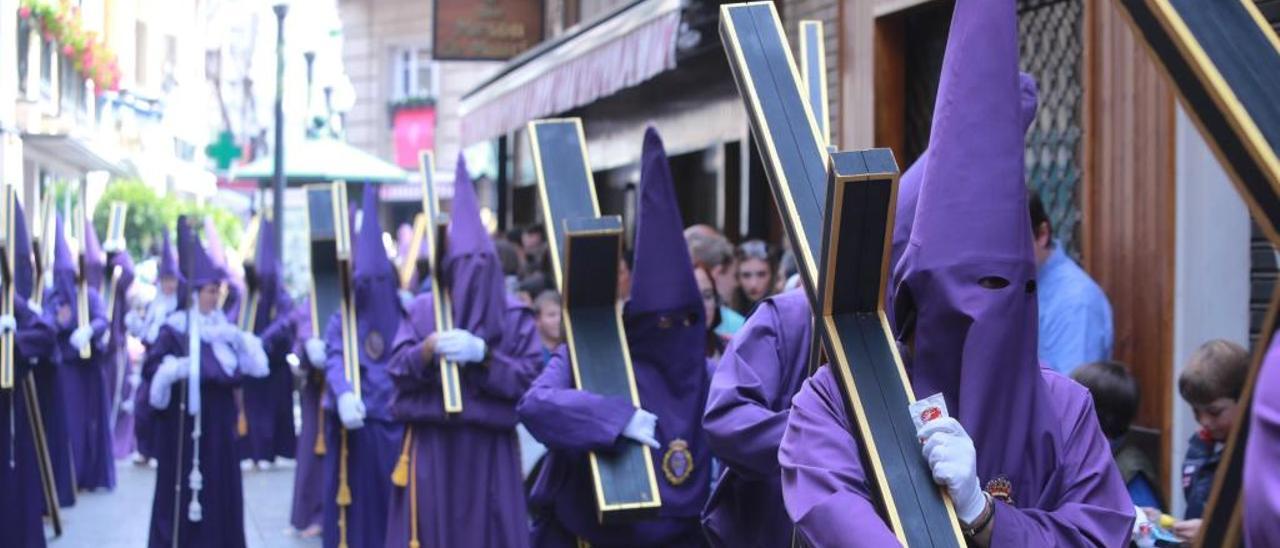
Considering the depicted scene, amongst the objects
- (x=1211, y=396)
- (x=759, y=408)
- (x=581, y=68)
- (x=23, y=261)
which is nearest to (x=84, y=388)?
(x=23, y=261)

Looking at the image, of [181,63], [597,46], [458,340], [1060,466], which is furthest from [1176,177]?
[181,63]

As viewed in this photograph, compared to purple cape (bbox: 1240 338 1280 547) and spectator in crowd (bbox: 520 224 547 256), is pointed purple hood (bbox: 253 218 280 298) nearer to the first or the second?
spectator in crowd (bbox: 520 224 547 256)

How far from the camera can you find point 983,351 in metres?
3.45

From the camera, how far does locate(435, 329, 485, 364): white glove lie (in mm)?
8055

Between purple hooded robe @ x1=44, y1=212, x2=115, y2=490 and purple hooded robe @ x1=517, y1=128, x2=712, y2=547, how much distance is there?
331 inches

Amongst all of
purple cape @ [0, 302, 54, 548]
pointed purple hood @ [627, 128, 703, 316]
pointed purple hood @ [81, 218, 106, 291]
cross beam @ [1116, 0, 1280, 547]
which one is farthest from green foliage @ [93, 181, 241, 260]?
cross beam @ [1116, 0, 1280, 547]

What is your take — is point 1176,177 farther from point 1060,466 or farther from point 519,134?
point 519,134

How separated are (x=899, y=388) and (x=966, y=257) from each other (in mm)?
263

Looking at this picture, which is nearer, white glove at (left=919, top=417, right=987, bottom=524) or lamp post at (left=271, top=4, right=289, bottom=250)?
white glove at (left=919, top=417, right=987, bottom=524)

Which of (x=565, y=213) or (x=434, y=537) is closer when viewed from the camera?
(x=565, y=213)

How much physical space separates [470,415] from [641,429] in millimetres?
2262

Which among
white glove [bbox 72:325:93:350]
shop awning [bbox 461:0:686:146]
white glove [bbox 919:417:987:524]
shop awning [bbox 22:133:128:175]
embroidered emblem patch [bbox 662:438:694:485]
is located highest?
shop awning [bbox 22:133:128:175]

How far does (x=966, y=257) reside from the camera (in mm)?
3471

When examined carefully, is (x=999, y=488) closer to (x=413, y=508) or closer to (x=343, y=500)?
(x=413, y=508)
